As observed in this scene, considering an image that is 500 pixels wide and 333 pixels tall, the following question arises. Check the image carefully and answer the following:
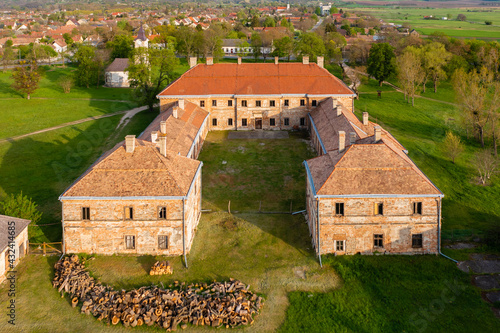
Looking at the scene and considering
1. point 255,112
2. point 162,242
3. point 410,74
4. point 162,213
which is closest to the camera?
point 162,213

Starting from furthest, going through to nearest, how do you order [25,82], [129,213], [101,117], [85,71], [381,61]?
[85,71] < [381,61] < [25,82] < [101,117] < [129,213]

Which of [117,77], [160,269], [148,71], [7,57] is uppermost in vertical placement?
[7,57]

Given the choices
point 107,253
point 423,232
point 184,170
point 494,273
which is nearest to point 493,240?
point 494,273

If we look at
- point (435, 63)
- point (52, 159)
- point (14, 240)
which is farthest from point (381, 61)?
point (14, 240)

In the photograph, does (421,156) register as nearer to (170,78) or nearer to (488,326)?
(488,326)

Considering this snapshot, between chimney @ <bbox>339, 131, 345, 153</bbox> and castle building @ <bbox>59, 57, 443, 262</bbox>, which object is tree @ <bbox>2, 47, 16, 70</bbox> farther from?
chimney @ <bbox>339, 131, 345, 153</bbox>

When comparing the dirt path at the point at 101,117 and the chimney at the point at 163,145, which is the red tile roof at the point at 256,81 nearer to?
the dirt path at the point at 101,117

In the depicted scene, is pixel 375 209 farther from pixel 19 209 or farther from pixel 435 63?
pixel 435 63

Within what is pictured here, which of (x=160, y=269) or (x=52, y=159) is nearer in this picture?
(x=160, y=269)
